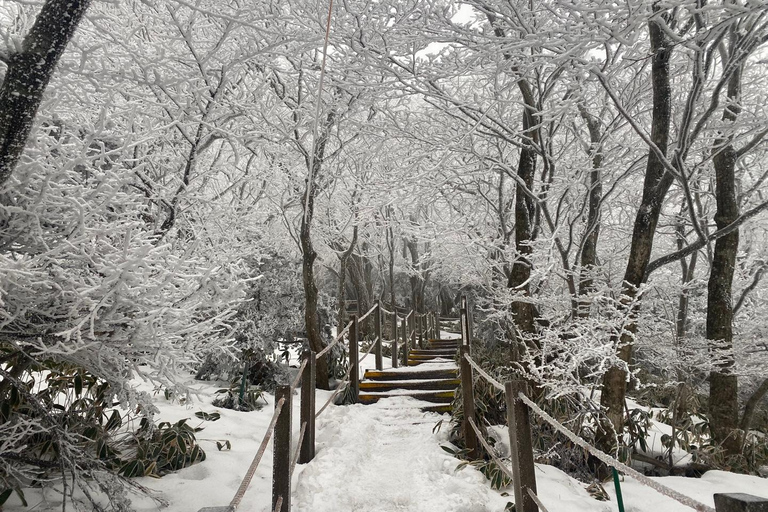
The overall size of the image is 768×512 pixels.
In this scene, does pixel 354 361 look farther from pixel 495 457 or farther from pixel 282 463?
pixel 282 463

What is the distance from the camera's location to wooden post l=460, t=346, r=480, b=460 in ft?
14.8

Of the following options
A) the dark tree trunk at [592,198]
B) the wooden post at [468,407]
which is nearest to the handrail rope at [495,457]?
the wooden post at [468,407]

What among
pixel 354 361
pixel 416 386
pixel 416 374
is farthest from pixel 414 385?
pixel 354 361

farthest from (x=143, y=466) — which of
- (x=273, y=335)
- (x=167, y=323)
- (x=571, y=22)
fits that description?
(x=571, y=22)

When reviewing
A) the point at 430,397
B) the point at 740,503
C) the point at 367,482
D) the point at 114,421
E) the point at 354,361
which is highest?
the point at 740,503

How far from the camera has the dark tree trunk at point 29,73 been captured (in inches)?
84.3

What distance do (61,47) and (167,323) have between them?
1616 mm

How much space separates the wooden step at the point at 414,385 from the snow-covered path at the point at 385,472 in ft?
3.67

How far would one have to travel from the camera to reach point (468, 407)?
4.64 metres

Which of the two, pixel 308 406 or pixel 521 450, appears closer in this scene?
pixel 521 450

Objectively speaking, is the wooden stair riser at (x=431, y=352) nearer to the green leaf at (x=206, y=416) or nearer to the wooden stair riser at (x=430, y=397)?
the wooden stair riser at (x=430, y=397)

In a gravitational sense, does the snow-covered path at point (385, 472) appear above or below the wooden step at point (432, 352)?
below

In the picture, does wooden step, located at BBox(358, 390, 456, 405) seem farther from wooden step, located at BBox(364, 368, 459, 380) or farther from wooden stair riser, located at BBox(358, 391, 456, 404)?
wooden step, located at BBox(364, 368, 459, 380)

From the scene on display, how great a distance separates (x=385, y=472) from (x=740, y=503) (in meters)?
3.30
